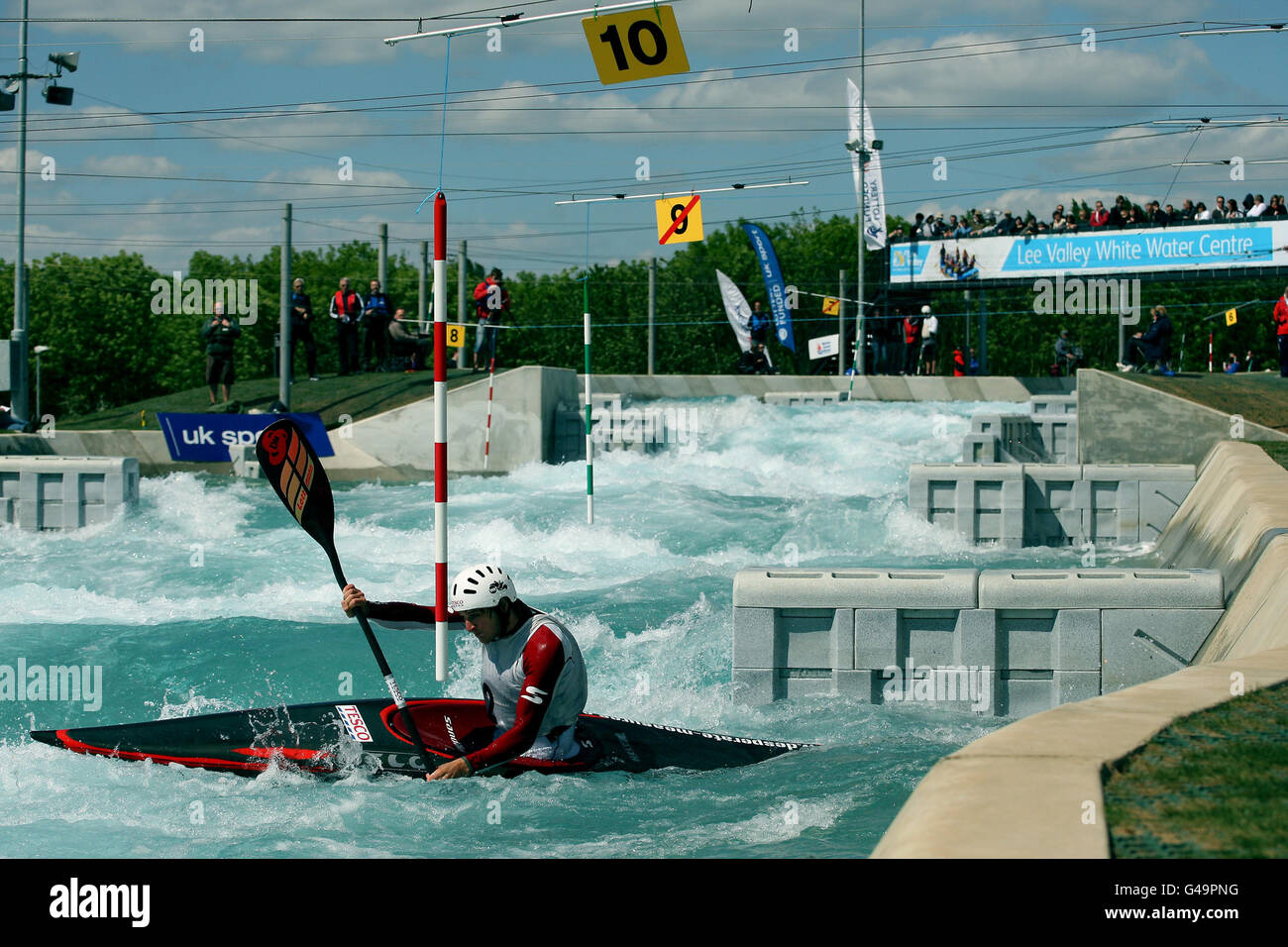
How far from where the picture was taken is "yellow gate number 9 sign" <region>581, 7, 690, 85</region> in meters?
12.0

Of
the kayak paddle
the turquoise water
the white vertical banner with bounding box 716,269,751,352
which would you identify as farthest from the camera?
the white vertical banner with bounding box 716,269,751,352

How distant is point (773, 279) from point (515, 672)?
30340mm

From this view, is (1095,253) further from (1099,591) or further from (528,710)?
(528,710)

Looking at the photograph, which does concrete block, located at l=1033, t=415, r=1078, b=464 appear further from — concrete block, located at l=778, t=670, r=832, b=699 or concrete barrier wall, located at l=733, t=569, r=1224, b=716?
concrete block, located at l=778, t=670, r=832, b=699

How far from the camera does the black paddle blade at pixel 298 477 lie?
7.05 meters

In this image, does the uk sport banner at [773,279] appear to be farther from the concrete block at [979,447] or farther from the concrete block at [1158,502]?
the concrete block at [1158,502]

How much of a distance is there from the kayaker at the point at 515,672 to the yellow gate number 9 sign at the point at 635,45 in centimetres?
692

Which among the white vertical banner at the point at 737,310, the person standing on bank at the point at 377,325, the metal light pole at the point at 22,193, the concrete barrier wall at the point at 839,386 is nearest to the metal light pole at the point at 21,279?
the metal light pole at the point at 22,193

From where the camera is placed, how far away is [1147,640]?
7.92m

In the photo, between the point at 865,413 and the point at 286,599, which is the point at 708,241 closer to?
the point at 865,413

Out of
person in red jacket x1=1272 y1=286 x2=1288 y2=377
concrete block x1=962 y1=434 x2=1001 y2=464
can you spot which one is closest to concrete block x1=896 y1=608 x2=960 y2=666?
concrete block x1=962 y1=434 x2=1001 y2=464

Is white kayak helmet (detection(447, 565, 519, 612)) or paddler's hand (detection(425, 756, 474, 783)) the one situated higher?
white kayak helmet (detection(447, 565, 519, 612))

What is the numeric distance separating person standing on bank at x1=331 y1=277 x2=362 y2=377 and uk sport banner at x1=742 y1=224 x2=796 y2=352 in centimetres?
1244
